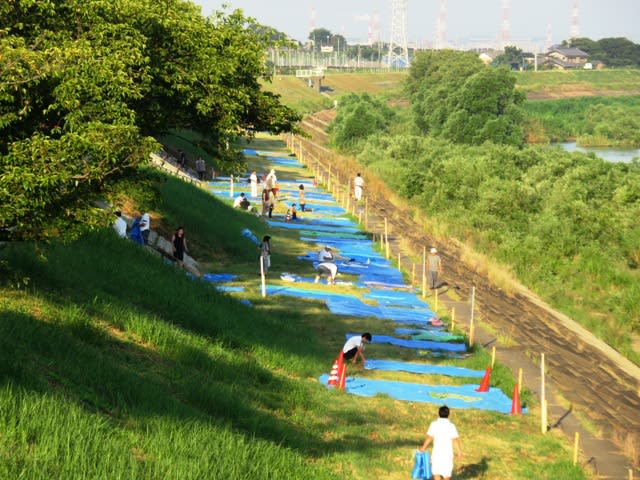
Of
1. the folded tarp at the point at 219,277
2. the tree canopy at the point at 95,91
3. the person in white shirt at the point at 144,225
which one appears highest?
the tree canopy at the point at 95,91

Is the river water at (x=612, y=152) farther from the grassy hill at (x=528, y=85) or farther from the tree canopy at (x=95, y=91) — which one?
the tree canopy at (x=95, y=91)

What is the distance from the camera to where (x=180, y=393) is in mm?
14102

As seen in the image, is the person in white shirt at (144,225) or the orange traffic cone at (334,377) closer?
the orange traffic cone at (334,377)

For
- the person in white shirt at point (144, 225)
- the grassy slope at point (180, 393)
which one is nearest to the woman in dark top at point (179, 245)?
the person in white shirt at point (144, 225)

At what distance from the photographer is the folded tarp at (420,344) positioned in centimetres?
2211

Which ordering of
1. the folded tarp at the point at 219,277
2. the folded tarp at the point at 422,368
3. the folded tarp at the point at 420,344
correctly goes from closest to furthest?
the folded tarp at the point at 422,368, the folded tarp at the point at 420,344, the folded tarp at the point at 219,277

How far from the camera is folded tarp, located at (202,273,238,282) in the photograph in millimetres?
26516

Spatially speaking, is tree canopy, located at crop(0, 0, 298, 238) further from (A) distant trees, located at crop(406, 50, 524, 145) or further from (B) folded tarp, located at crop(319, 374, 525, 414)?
(A) distant trees, located at crop(406, 50, 524, 145)

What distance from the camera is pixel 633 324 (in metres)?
28.3

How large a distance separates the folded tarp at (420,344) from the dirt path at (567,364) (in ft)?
3.25

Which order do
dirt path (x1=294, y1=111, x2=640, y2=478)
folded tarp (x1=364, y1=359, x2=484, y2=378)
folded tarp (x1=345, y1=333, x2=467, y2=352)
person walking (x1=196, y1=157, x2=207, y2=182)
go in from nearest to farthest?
dirt path (x1=294, y1=111, x2=640, y2=478)
folded tarp (x1=364, y1=359, x2=484, y2=378)
folded tarp (x1=345, y1=333, x2=467, y2=352)
person walking (x1=196, y1=157, x2=207, y2=182)

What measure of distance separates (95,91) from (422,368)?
8881 millimetres

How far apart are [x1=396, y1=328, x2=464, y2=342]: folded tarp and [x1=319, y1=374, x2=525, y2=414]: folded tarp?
139 inches

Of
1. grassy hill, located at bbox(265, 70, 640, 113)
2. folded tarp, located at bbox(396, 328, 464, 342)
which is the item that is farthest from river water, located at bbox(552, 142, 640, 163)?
folded tarp, located at bbox(396, 328, 464, 342)
